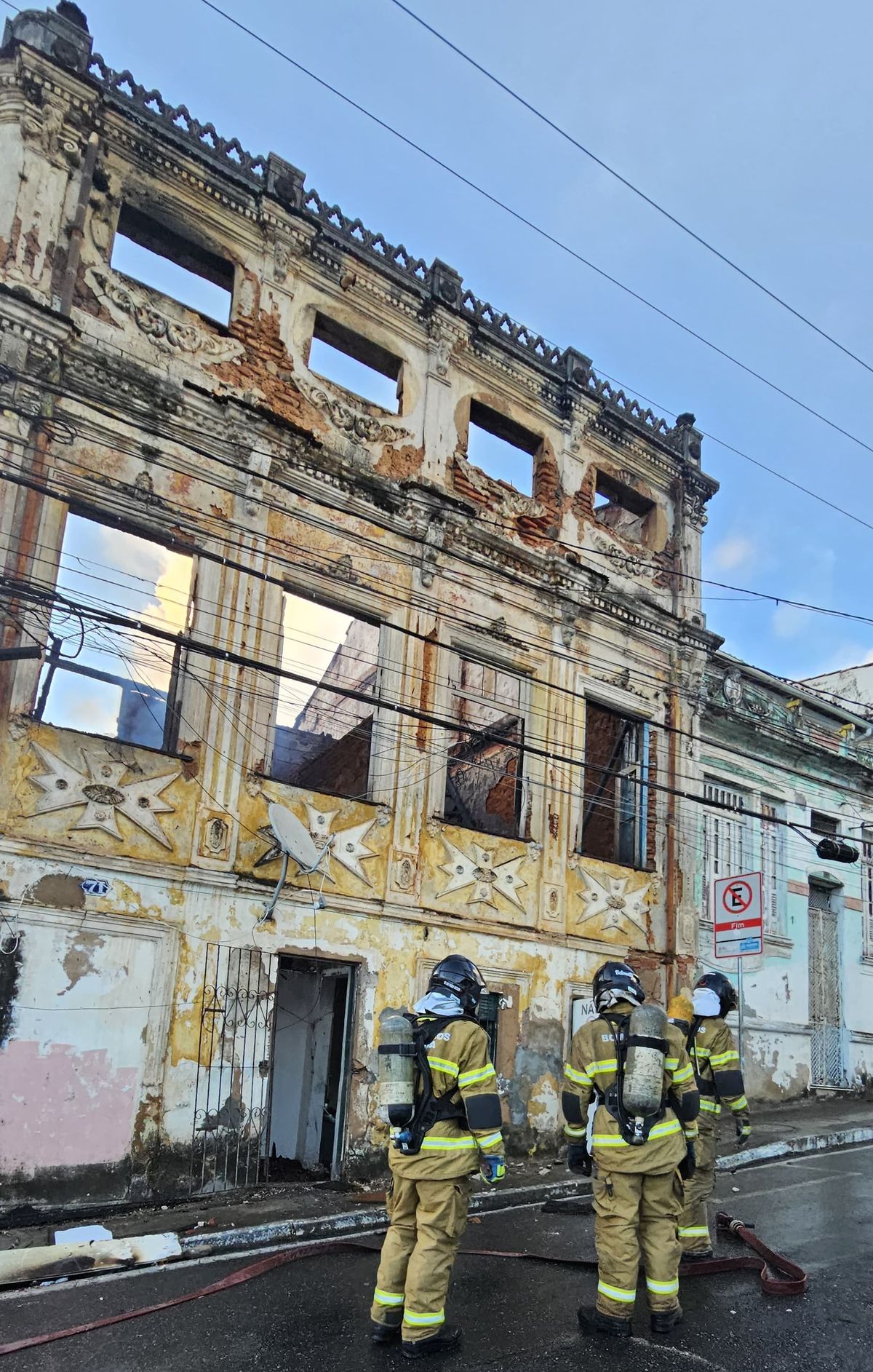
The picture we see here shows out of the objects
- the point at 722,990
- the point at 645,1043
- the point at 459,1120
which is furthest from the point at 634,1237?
the point at 722,990

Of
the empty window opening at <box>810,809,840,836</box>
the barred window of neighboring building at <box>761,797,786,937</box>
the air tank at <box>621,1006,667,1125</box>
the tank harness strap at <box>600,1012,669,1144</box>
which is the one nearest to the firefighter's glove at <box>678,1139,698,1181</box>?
the tank harness strap at <box>600,1012,669,1144</box>

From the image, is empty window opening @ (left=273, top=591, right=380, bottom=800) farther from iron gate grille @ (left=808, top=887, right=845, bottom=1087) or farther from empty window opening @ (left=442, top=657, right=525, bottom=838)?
iron gate grille @ (left=808, top=887, right=845, bottom=1087)

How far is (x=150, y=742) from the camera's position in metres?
10.8

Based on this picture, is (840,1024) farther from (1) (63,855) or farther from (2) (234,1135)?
(1) (63,855)

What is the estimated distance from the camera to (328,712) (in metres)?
14.8

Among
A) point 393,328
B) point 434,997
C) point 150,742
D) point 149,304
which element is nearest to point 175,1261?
point 434,997

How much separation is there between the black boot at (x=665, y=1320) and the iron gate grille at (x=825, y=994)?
13.1 m

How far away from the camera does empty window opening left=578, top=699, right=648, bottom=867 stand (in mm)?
15219

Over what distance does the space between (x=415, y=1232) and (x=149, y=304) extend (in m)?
9.72

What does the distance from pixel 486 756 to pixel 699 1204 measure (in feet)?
31.2

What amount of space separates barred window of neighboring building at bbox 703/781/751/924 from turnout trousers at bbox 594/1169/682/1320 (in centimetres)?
1068

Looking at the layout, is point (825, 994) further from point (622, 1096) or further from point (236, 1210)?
point (622, 1096)

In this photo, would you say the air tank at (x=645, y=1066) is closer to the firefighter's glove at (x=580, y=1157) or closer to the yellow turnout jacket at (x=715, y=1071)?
the firefighter's glove at (x=580, y=1157)

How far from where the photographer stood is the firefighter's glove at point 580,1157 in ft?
19.6
